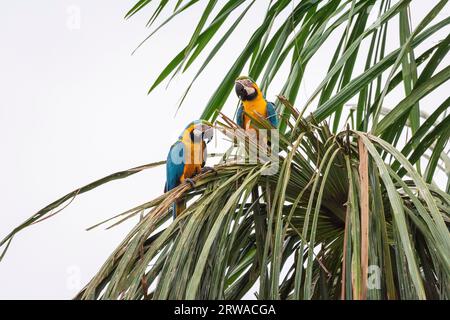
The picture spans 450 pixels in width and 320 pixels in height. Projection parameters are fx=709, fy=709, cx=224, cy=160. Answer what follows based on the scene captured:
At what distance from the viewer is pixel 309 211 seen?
1529 millimetres

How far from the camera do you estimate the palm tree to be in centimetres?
142

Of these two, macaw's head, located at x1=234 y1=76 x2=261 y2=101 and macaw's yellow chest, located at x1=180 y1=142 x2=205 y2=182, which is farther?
macaw's head, located at x1=234 y1=76 x2=261 y2=101

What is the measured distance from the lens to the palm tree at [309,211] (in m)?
1.42

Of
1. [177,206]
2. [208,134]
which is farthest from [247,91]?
[177,206]

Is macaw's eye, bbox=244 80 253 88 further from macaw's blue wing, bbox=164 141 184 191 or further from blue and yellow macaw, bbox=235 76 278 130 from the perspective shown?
macaw's blue wing, bbox=164 141 184 191

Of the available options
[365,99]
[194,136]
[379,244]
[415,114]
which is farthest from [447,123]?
[194,136]

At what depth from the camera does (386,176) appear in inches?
57.9

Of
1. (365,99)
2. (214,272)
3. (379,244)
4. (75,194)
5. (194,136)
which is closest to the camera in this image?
(379,244)

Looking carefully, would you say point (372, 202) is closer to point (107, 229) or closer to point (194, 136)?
point (107, 229)

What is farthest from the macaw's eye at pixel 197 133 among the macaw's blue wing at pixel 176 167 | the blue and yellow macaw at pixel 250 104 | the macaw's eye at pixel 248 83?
the macaw's eye at pixel 248 83

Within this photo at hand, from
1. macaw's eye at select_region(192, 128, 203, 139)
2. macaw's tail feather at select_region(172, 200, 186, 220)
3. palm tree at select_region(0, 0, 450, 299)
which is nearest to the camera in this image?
palm tree at select_region(0, 0, 450, 299)

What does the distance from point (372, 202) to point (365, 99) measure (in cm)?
108

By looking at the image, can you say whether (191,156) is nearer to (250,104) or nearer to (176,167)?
(176,167)

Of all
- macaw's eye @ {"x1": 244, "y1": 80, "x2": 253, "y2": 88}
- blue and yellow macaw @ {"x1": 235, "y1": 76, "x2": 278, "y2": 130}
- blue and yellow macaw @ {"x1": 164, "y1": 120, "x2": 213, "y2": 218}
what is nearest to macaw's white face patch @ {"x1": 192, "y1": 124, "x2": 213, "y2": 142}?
blue and yellow macaw @ {"x1": 164, "y1": 120, "x2": 213, "y2": 218}
